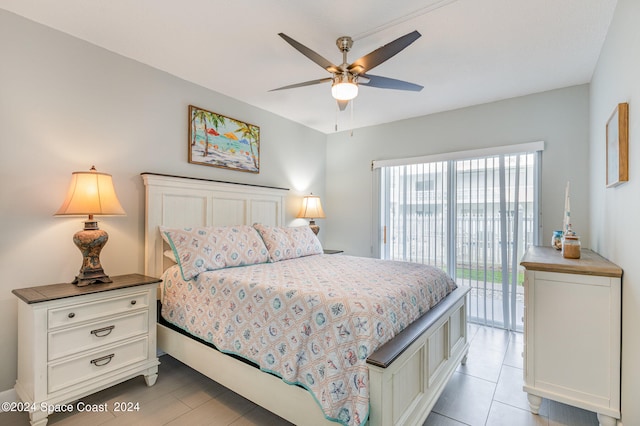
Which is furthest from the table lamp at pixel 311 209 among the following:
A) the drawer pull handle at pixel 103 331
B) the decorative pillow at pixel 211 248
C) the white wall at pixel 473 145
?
the drawer pull handle at pixel 103 331

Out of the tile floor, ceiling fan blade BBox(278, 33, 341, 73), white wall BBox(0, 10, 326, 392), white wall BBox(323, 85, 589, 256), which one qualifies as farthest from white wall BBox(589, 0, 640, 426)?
white wall BBox(0, 10, 326, 392)

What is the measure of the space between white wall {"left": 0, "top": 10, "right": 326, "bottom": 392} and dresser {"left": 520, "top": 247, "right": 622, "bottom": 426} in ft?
10.0

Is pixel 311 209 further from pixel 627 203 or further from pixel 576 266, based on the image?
pixel 627 203

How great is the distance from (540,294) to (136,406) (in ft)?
8.98

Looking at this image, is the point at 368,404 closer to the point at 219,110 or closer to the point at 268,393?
the point at 268,393

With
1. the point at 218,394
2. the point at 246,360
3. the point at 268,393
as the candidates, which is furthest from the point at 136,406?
the point at 268,393

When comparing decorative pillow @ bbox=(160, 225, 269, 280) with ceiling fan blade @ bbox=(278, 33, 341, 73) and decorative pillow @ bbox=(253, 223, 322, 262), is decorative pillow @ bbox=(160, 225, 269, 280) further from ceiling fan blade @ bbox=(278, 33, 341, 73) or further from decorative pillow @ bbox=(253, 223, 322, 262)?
ceiling fan blade @ bbox=(278, 33, 341, 73)

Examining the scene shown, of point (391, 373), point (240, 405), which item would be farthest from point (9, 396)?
point (391, 373)

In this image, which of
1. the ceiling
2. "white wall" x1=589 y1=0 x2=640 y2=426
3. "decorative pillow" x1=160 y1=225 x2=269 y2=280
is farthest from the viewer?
"decorative pillow" x1=160 y1=225 x2=269 y2=280

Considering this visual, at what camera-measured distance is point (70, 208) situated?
2.02 metres

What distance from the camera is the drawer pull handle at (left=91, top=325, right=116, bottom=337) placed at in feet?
6.56

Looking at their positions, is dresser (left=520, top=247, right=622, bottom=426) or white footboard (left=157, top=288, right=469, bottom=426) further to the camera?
dresser (left=520, top=247, right=622, bottom=426)

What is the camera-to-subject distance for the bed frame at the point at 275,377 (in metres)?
1.45

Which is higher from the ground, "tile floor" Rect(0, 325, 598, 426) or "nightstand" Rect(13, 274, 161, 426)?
"nightstand" Rect(13, 274, 161, 426)
